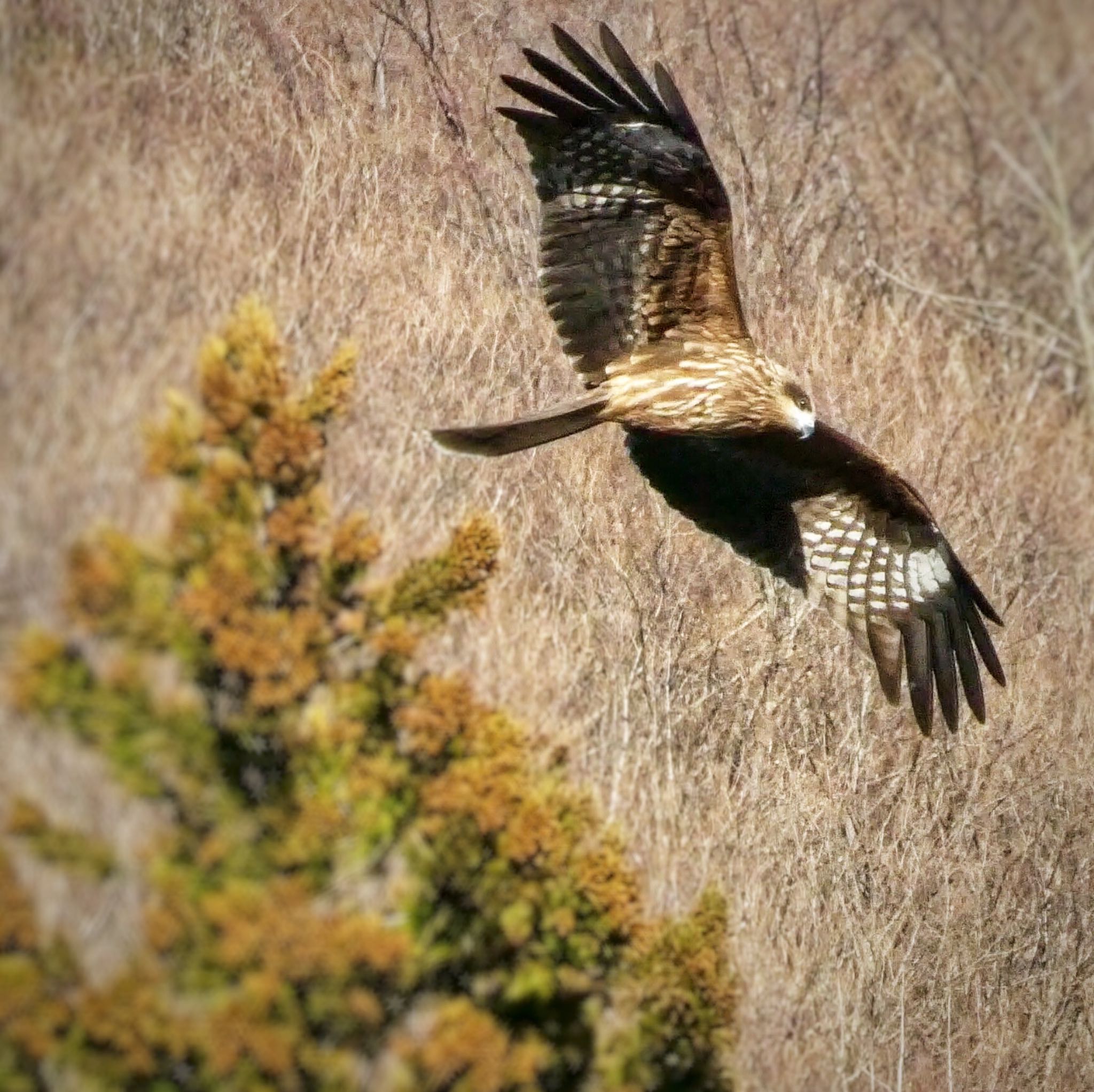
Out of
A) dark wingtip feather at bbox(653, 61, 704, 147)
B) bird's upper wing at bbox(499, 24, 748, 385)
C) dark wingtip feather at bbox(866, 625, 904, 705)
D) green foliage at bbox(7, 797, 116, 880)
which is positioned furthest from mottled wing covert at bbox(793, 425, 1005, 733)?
green foliage at bbox(7, 797, 116, 880)

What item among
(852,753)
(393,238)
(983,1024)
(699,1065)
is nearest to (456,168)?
(393,238)

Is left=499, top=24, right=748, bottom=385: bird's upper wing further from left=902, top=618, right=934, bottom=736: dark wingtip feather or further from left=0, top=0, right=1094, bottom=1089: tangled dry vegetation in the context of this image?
left=902, top=618, right=934, bottom=736: dark wingtip feather

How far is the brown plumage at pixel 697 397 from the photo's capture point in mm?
2303

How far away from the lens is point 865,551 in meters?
2.68

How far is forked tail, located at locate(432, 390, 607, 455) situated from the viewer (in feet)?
6.70

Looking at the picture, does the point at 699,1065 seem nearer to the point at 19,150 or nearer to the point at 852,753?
the point at 852,753

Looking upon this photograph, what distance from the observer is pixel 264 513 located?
1.78 meters

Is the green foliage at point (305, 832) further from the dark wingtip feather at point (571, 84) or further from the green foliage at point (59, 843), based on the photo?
the dark wingtip feather at point (571, 84)

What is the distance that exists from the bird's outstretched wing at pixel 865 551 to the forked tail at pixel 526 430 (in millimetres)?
262

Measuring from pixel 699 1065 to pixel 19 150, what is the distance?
1.45 metres

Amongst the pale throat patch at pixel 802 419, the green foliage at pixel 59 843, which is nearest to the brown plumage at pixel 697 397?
the pale throat patch at pixel 802 419

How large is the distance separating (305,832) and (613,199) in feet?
3.60

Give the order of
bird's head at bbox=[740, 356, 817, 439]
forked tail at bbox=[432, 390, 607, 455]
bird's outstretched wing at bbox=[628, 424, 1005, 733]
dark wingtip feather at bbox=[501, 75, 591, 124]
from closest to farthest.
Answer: forked tail at bbox=[432, 390, 607, 455] → dark wingtip feather at bbox=[501, 75, 591, 124] → bird's head at bbox=[740, 356, 817, 439] → bird's outstretched wing at bbox=[628, 424, 1005, 733]

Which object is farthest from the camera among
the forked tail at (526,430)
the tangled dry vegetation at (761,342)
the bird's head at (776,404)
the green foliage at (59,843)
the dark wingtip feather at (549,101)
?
the bird's head at (776,404)
